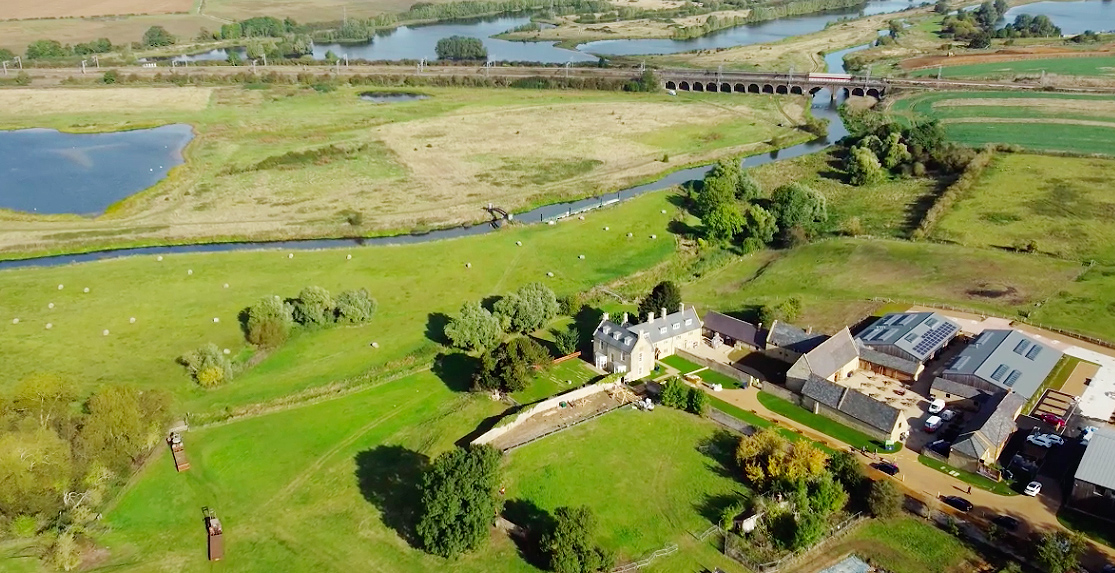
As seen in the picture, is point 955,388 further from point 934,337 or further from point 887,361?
point 934,337

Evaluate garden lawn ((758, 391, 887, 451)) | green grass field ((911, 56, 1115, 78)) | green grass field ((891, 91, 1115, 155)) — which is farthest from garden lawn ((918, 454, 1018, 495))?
green grass field ((911, 56, 1115, 78))

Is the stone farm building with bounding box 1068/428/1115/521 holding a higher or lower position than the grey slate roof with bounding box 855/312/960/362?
lower

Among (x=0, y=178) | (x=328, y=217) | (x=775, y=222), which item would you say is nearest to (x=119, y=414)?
(x=328, y=217)

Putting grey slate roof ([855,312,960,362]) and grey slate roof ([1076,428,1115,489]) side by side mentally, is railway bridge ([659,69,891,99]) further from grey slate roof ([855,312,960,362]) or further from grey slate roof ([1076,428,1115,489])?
grey slate roof ([1076,428,1115,489])

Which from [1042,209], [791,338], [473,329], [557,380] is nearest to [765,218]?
[791,338]

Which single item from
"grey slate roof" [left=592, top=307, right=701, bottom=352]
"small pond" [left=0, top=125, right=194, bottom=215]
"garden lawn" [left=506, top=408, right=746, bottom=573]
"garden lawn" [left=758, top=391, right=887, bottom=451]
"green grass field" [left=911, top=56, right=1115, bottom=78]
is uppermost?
"green grass field" [left=911, top=56, right=1115, bottom=78]
